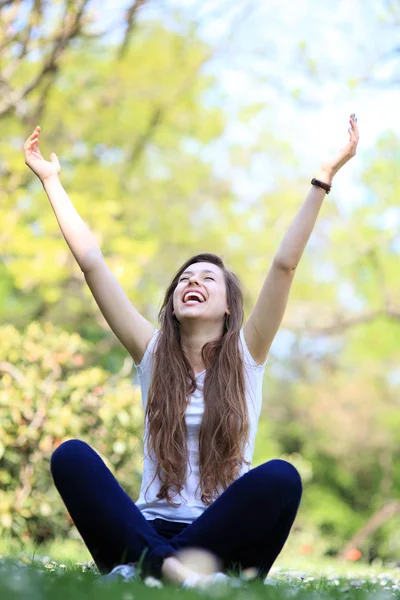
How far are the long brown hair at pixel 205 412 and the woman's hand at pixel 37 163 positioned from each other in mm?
767

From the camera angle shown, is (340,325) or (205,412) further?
(340,325)

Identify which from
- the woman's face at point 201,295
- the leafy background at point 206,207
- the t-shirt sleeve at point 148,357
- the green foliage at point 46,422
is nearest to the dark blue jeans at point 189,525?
the t-shirt sleeve at point 148,357

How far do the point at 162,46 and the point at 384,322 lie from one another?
20.3ft

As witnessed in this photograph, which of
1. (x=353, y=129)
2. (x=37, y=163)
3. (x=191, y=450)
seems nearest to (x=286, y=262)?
(x=353, y=129)

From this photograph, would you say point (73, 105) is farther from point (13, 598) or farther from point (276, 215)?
point (13, 598)

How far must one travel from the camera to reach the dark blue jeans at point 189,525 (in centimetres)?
222

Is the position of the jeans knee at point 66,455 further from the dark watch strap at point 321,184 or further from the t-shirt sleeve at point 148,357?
the dark watch strap at point 321,184

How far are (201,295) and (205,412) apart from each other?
0.47 meters

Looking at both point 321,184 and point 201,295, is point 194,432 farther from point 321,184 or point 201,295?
point 321,184

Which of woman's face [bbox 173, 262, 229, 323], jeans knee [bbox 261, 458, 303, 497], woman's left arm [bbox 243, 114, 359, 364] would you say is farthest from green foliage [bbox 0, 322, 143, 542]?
jeans knee [bbox 261, 458, 303, 497]

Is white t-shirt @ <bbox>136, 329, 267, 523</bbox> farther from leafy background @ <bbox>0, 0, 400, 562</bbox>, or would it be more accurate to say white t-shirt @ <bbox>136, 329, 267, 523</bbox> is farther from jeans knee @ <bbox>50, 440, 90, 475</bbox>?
leafy background @ <bbox>0, 0, 400, 562</bbox>

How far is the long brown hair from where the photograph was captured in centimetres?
256

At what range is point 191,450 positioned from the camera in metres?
2.63

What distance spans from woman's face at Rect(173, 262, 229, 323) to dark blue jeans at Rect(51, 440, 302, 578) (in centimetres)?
73
